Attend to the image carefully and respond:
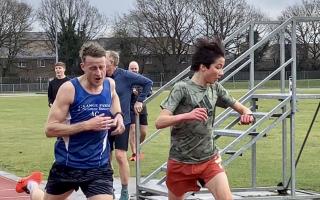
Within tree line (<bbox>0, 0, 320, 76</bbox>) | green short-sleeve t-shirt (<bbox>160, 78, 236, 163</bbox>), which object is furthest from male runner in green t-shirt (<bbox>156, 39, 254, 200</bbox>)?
tree line (<bbox>0, 0, 320, 76</bbox>)

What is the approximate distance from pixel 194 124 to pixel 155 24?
8163 cm

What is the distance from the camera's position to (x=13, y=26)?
93125 mm

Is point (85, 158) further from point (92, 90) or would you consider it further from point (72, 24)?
point (72, 24)

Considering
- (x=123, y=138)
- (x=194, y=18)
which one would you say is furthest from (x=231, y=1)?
(x=123, y=138)

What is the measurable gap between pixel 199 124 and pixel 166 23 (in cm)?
8177

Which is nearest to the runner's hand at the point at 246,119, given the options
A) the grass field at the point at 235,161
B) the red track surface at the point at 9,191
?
the grass field at the point at 235,161

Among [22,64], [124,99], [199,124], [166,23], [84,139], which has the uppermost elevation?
[166,23]

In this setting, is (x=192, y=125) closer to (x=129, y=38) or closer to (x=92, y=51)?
(x=92, y=51)

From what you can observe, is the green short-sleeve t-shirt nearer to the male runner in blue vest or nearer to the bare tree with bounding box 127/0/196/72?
the male runner in blue vest

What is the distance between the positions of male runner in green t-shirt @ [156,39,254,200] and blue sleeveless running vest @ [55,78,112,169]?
641 millimetres

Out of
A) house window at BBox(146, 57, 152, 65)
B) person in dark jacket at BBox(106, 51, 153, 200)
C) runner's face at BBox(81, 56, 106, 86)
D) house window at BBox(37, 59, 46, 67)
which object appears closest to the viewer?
runner's face at BBox(81, 56, 106, 86)

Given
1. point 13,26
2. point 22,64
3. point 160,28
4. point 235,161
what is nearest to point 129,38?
point 160,28

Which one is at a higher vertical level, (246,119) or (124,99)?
(124,99)

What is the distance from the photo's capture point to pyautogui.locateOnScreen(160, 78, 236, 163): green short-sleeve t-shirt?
6512mm
